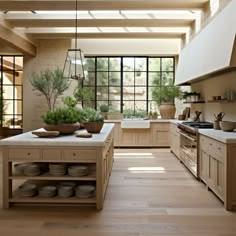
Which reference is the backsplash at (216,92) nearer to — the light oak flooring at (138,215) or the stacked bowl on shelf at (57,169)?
the light oak flooring at (138,215)

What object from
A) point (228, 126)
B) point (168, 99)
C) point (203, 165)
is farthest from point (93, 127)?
point (168, 99)

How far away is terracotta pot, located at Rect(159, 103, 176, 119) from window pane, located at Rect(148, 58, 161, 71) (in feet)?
4.58

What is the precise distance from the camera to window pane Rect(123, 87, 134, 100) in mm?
10320

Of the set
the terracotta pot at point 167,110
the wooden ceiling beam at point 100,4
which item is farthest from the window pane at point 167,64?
the wooden ceiling beam at point 100,4

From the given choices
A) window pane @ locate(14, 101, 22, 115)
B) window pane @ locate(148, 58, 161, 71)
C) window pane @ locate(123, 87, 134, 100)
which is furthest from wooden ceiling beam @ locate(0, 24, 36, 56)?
window pane @ locate(148, 58, 161, 71)

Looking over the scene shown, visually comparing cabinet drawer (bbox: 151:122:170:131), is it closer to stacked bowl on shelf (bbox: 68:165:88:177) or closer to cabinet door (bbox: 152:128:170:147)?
cabinet door (bbox: 152:128:170:147)

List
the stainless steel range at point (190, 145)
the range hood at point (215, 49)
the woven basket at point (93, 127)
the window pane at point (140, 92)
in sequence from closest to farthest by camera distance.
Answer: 1. the range hood at point (215, 49)
2. the woven basket at point (93, 127)
3. the stainless steel range at point (190, 145)
4. the window pane at point (140, 92)

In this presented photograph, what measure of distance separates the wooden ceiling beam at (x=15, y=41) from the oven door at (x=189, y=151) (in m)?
4.45

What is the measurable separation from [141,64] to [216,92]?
14.9 feet

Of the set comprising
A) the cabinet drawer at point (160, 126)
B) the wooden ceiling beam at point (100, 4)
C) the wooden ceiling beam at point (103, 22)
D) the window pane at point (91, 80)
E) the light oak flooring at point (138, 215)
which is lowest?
the light oak flooring at point (138, 215)

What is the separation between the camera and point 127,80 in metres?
10.3

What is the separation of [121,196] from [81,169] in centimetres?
86

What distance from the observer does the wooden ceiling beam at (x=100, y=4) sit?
6066 mm

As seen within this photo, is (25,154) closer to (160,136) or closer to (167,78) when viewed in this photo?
(160,136)
